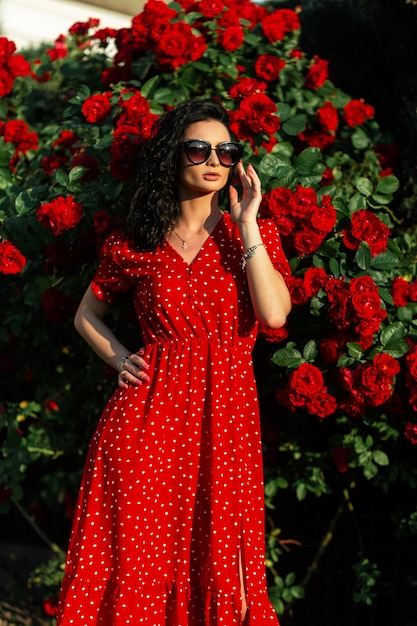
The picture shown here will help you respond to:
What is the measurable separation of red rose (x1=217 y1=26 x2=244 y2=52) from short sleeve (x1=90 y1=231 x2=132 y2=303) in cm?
110

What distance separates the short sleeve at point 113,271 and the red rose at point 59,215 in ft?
0.67

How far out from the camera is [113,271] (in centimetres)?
287

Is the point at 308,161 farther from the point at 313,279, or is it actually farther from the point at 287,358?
the point at 287,358

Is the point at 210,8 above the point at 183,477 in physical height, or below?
above

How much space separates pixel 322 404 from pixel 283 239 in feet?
1.81

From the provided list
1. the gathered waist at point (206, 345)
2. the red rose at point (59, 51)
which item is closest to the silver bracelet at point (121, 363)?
the gathered waist at point (206, 345)

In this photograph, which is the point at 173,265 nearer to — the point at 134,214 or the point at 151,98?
the point at 134,214

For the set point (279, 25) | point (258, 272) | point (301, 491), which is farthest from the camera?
point (279, 25)

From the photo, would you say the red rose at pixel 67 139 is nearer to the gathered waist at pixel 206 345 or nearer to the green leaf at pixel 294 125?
the green leaf at pixel 294 125

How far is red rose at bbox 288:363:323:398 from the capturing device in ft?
9.18

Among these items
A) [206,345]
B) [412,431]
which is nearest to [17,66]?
[206,345]

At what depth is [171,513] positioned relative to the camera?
2.55m

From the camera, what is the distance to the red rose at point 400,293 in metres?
3.02

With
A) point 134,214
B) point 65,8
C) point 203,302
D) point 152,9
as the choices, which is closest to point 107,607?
point 203,302
